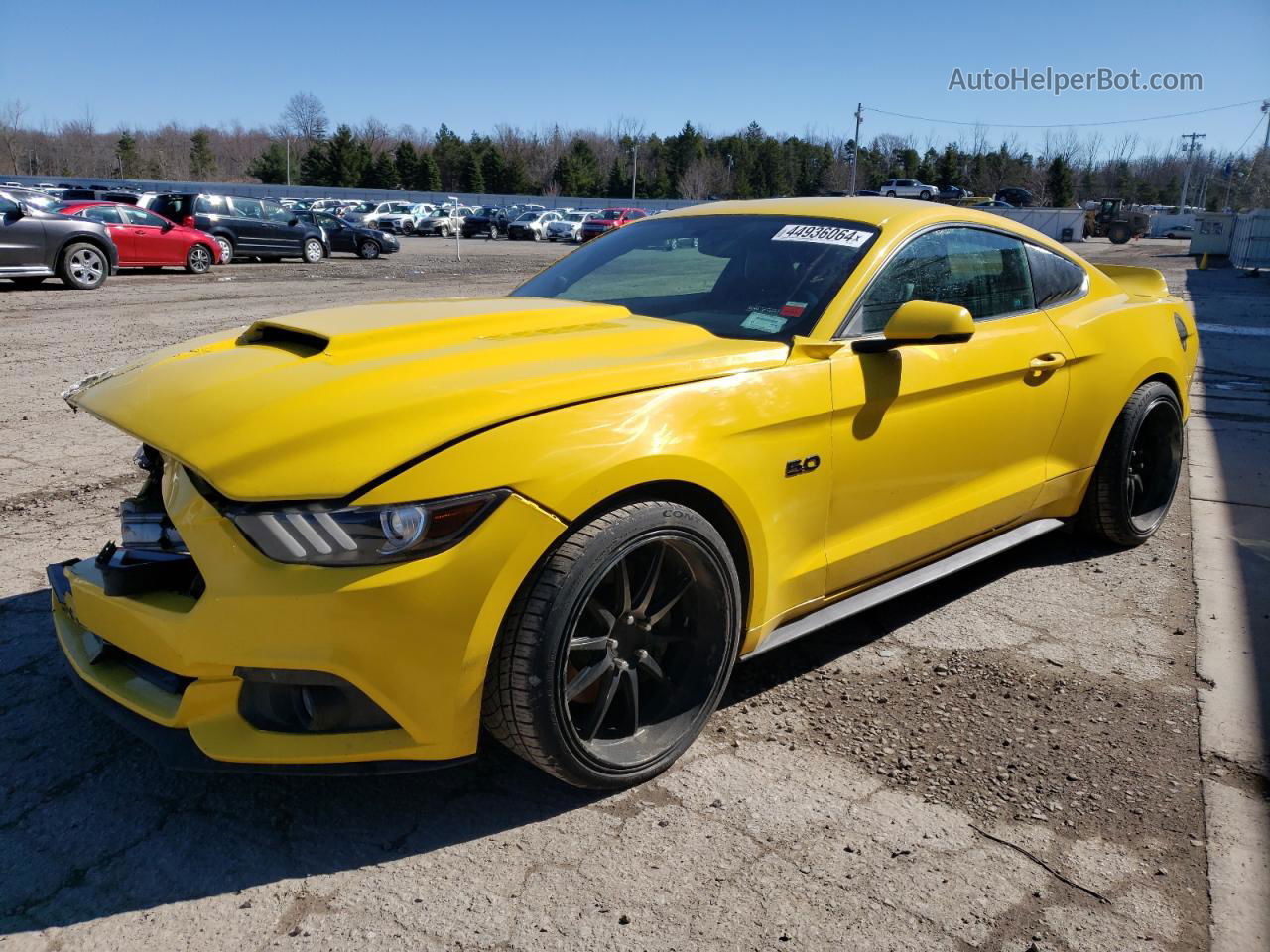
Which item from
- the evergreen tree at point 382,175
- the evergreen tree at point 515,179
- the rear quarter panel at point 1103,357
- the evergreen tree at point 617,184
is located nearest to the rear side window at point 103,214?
the rear quarter panel at point 1103,357

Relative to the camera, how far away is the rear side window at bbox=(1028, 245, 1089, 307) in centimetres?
401

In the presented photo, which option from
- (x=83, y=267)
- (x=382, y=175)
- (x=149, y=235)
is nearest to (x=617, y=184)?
(x=382, y=175)

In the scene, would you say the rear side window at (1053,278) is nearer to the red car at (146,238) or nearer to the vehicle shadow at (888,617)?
the vehicle shadow at (888,617)

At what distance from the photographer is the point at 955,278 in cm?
361

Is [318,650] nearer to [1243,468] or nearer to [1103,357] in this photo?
[1103,357]

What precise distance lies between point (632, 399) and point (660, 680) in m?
0.81

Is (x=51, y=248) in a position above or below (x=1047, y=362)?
above

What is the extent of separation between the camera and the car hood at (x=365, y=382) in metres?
2.20

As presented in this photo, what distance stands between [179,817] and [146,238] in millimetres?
18765

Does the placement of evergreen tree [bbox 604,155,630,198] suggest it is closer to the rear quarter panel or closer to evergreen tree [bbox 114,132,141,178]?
evergreen tree [bbox 114,132,141,178]

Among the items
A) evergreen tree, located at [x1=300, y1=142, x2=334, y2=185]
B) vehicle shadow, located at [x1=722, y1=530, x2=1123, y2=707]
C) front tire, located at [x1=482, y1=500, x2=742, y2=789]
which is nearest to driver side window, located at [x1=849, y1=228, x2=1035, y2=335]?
front tire, located at [x1=482, y1=500, x2=742, y2=789]

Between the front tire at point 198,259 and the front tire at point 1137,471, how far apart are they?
19139 millimetres

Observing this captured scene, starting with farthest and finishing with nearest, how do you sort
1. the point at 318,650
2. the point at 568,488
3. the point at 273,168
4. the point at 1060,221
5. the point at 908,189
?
the point at 273,168, the point at 908,189, the point at 1060,221, the point at 568,488, the point at 318,650

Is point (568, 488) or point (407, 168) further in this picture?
point (407, 168)
